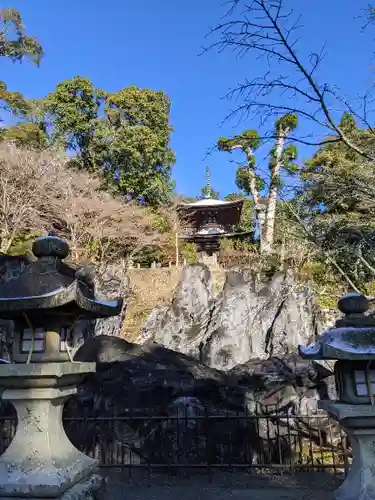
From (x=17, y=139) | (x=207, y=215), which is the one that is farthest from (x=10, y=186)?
(x=207, y=215)

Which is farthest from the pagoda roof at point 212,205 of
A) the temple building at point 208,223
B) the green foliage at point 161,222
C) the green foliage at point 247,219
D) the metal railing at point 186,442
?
the metal railing at point 186,442

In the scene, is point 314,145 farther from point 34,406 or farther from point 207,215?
point 207,215

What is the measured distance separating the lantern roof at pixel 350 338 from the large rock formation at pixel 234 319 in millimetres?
9617

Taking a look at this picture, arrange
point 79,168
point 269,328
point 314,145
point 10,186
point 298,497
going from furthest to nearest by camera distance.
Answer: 1. point 79,168
2. point 10,186
3. point 269,328
4. point 298,497
5. point 314,145

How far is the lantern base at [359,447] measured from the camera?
3.39 m

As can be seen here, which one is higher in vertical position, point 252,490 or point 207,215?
point 207,215

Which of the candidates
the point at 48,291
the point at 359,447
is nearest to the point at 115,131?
the point at 48,291

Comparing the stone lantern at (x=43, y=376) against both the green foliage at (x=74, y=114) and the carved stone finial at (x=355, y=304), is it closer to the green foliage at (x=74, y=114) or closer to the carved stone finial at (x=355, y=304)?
the carved stone finial at (x=355, y=304)

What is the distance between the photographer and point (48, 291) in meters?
3.72

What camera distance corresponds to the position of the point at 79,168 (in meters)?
21.2

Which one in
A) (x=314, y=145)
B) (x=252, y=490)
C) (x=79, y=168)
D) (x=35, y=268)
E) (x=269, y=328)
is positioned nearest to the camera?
(x=314, y=145)

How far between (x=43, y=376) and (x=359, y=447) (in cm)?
297

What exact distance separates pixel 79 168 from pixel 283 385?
16.6 meters

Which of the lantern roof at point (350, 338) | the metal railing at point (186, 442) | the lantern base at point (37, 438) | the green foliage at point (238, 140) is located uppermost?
the green foliage at point (238, 140)
